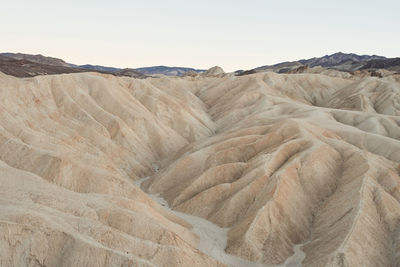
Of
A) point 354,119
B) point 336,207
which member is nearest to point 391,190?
point 336,207

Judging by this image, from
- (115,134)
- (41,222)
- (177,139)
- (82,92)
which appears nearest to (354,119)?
(177,139)

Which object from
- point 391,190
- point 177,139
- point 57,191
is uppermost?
point 57,191

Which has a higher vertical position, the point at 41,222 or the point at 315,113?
the point at 41,222

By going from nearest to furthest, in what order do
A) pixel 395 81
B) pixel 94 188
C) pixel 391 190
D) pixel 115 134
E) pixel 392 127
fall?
pixel 94 188
pixel 391 190
pixel 115 134
pixel 392 127
pixel 395 81

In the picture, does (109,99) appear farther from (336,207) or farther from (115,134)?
(336,207)

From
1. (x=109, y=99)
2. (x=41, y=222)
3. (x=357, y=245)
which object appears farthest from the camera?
(x=109, y=99)

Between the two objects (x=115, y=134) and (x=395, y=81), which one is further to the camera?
(x=395, y=81)
